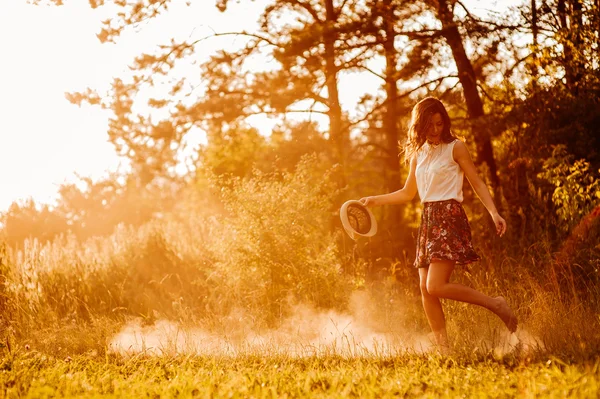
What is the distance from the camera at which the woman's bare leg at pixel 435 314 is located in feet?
17.3

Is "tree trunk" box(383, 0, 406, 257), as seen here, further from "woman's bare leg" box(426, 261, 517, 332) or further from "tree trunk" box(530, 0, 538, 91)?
"woman's bare leg" box(426, 261, 517, 332)

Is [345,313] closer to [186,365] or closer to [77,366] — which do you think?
[186,365]

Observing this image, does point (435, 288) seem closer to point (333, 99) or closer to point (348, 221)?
point (348, 221)

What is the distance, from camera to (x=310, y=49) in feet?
35.3

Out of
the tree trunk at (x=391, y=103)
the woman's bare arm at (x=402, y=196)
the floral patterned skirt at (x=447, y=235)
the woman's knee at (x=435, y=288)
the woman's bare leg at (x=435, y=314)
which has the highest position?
the tree trunk at (x=391, y=103)

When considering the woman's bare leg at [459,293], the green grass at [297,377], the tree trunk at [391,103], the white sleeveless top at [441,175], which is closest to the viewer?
the green grass at [297,377]

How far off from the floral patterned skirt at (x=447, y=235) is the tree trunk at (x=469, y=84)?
17.8ft

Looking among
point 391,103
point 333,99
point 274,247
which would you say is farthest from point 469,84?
point 274,247

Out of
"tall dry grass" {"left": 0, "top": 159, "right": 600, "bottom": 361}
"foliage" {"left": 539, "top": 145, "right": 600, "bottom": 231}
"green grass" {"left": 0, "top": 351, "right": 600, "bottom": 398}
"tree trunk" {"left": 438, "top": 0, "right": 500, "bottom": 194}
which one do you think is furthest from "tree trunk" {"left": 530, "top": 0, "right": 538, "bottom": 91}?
"green grass" {"left": 0, "top": 351, "right": 600, "bottom": 398}

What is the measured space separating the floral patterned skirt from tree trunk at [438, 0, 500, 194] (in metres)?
5.44

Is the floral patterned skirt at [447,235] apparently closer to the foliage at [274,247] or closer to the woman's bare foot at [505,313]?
the woman's bare foot at [505,313]

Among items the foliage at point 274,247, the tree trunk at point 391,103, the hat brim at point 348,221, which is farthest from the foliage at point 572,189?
the tree trunk at point 391,103

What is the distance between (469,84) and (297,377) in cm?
772

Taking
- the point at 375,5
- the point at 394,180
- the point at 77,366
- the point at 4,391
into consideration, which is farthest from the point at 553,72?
the point at 4,391
